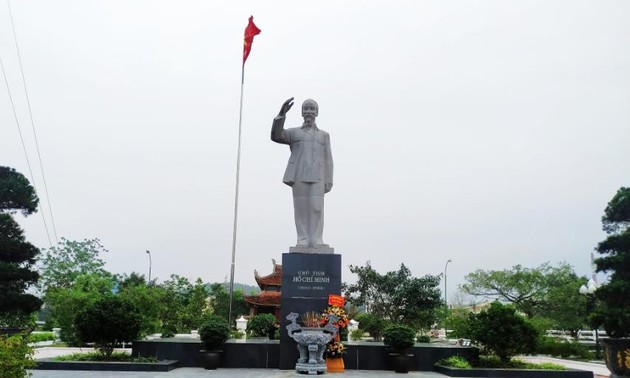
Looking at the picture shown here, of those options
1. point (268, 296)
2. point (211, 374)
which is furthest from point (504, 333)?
point (268, 296)

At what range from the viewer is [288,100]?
13086 mm

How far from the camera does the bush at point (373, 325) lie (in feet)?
83.6

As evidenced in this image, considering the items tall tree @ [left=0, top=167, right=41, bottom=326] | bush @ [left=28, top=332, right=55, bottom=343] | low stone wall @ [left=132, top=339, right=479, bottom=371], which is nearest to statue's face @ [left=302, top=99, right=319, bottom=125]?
low stone wall @ [left=132, top=339, right=479, bottom=371]

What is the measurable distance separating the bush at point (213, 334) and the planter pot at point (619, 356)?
9.04m

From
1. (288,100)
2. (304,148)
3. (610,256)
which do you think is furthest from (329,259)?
(610,256)

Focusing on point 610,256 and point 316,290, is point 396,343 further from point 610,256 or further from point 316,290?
point 610,256

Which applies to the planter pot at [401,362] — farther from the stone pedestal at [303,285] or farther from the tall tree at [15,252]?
the tall tree at [15,252]

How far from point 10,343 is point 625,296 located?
45.6 ft

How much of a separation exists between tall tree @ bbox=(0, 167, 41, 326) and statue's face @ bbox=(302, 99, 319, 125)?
12364 mm

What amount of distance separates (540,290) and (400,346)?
24.1 metres

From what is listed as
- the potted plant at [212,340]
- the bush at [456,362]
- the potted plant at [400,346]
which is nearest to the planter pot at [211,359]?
the potted plant at [212,340]

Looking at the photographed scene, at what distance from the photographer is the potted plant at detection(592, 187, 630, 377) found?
12.7 meters

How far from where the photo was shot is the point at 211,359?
13.1 metres

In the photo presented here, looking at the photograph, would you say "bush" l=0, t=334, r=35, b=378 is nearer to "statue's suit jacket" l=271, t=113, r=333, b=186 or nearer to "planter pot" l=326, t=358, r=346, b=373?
"planter pot" l=326, t=358, r=346, b=373
